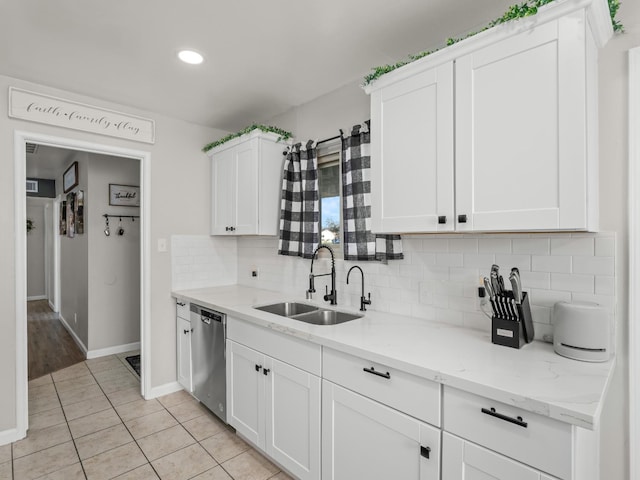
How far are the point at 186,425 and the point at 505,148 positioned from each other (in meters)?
2.75

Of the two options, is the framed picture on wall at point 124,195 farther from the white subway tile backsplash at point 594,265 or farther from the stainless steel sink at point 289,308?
the white subway tile backsplash at point 594,265

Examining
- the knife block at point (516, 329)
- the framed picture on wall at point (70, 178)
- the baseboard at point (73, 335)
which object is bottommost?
the baseboard at point (73, 335)

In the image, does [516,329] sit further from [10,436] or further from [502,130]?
[10,436]

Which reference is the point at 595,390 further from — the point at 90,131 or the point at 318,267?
the point at 90,131

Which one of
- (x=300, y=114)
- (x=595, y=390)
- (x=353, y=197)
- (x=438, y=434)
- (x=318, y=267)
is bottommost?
(x=438, y=434)

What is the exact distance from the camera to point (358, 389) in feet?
5.10

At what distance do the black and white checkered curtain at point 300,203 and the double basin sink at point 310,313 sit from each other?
39 cm

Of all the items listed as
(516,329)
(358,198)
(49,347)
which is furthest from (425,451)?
(49,347)

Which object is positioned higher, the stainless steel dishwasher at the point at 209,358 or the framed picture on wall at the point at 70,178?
the framed picture on wall at the point at 70,178

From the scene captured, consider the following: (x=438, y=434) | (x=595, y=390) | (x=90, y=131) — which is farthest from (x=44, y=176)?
(x=595, y=390)

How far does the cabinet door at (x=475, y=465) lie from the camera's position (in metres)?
1.08

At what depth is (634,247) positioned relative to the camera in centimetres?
140

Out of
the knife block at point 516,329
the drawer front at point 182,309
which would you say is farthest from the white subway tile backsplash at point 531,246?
the drawer front at point 182,309

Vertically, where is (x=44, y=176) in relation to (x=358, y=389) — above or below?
above
